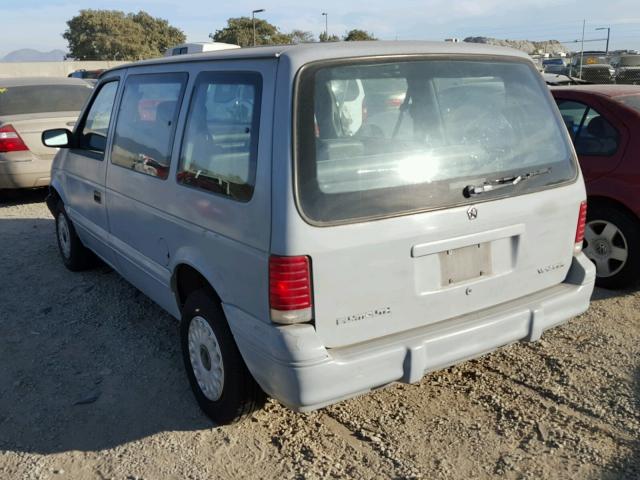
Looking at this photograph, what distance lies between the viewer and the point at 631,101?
4914mm

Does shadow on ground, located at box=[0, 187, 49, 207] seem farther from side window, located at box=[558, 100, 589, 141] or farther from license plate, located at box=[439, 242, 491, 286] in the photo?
license plate, located at box=[439, 242, 491, 286]

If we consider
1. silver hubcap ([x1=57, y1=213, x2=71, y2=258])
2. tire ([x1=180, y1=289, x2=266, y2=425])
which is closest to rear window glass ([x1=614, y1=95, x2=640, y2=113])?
tire ([x1=180, y1=289, x2=266, y2=425])

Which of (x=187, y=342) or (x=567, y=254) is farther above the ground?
(x=567, y=254)

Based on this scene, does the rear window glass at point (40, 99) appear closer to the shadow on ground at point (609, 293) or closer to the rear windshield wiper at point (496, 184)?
the shadow on ground at point (609, 293)

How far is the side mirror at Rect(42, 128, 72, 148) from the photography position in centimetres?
480

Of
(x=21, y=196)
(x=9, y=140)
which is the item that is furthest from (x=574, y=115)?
(x=21, y=196)

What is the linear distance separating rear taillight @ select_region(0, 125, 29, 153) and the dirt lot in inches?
168

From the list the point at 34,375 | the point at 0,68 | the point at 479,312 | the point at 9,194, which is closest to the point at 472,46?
the point at 479,312

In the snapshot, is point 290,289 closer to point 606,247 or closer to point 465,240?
point 465,240

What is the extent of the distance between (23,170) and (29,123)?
2.04 ft

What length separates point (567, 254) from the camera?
3242 millimetres

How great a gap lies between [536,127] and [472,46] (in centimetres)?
53

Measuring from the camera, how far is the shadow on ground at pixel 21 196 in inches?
344

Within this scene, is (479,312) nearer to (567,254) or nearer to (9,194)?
(567,254)
